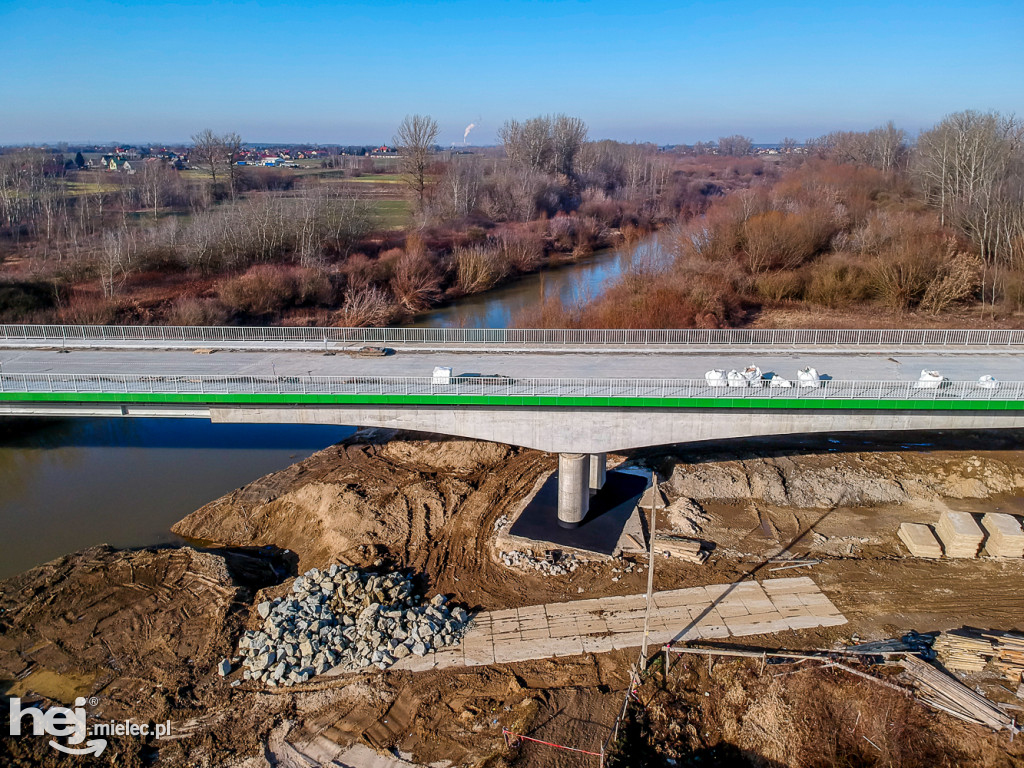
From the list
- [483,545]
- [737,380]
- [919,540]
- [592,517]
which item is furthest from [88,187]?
[919,540]

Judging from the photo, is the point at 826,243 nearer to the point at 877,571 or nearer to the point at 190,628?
the point at 877,571

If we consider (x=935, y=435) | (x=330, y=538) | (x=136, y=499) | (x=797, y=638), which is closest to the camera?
(x=797, y=638)

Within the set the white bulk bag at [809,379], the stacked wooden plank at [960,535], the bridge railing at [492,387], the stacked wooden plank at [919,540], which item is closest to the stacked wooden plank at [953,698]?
the stacked wooden plank at [919,540]

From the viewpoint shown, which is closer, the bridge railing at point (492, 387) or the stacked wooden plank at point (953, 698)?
the stacked wooden plank at point (953, 698)

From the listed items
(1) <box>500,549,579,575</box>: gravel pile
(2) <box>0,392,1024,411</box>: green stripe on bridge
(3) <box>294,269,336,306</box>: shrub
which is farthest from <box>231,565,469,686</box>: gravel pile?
(3) <box>294,269,336,306</box>: shrub

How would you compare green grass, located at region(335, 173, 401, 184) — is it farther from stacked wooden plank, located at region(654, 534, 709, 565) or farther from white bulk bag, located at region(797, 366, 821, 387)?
stacked wooden plank, located at region(654, 534, 709, 565)

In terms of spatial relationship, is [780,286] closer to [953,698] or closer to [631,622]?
[631,622]

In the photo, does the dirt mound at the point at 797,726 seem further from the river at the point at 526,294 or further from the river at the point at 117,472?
the river at the point at 526,294

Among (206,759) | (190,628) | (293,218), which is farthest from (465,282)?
(206,759)
